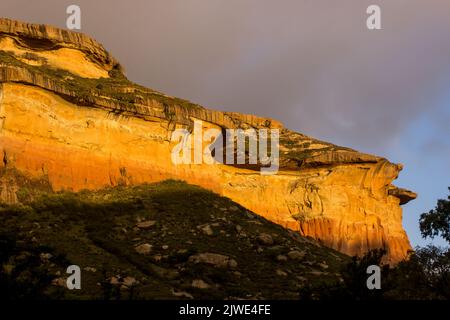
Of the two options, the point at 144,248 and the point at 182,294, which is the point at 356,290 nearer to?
the point at 182,294

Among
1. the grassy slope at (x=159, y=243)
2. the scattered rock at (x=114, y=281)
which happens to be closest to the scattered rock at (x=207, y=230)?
the grassy slope at (x=159, y=243)

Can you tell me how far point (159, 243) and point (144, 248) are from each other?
1.26m

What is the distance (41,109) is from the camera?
1725 inches

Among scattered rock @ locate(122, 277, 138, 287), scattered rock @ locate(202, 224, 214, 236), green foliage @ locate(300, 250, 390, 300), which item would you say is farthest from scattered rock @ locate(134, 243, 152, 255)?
green foliage @ locate(300, 250, 390, 300)

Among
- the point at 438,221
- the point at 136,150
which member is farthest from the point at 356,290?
the point at 136,150

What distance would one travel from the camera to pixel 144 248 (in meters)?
38.3

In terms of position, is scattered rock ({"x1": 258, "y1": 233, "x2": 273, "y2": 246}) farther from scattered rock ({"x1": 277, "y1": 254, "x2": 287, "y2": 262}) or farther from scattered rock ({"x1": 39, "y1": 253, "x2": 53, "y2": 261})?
scattered rock ({"x1": 39, "y1": 253, "x2": 53, "y2": 261})

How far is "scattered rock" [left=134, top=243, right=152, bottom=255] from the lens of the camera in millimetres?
38000

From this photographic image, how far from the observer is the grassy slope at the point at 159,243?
111ft

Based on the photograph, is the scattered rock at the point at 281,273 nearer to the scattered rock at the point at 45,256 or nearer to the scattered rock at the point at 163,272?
the scattered rock at the point at 163,272

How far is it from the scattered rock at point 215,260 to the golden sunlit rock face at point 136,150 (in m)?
11.1

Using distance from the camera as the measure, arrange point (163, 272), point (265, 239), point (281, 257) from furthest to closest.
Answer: point (265, 239)
point (281, 257)
point (163, 272)

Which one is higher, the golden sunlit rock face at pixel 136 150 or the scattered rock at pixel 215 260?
the golden sunlit rock face at pixel 136 150

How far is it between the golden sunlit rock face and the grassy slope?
229cm
